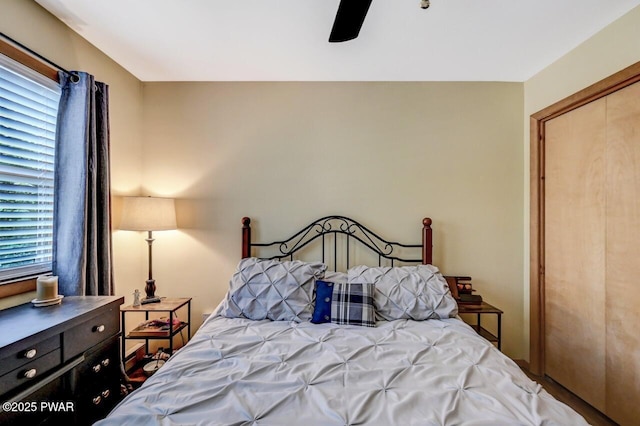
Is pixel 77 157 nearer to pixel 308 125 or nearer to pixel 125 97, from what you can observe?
pixel 125 97

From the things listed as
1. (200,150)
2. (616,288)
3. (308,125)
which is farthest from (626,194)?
(200,150)

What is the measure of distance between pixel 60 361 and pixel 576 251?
322 centimetres

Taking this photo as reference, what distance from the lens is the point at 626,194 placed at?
1.82 metres

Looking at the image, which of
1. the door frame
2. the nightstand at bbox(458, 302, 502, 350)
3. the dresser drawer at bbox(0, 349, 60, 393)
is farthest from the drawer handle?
the door frame

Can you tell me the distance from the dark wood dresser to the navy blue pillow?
121 centimetres

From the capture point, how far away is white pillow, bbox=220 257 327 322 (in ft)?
6.44

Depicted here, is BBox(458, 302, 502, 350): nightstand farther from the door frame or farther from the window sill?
the window sill

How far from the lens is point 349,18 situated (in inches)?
49.1

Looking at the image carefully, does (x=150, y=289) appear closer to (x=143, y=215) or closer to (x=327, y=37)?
(x=143, y=215)

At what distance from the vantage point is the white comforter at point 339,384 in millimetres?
1013

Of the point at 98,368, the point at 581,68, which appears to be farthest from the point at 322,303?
the point at 581,68

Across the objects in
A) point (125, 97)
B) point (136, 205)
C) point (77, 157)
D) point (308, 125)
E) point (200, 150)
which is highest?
point (125, 97)

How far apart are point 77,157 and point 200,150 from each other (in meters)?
0.94

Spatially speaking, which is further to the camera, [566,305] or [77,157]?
[566,305]
